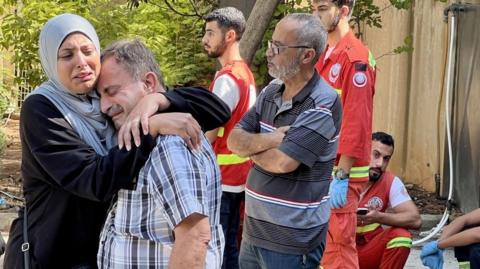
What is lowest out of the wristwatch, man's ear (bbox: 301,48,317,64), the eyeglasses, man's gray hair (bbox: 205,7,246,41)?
the wristwatch

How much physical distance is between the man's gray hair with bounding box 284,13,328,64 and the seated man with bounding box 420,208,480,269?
1.33 metres

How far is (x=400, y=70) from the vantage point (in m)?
9.75

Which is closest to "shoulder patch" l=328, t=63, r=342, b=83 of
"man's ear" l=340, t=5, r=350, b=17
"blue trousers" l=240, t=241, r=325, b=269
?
"man's ear" l=340, t=5, r=350, b=17

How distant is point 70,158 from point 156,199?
0.29 m

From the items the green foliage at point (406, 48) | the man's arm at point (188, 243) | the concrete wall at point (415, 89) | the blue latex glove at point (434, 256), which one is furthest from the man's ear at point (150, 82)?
the concrete wall at point (415, 89)

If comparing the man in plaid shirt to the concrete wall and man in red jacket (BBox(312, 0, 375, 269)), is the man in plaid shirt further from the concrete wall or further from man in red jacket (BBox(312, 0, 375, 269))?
the concrete wall

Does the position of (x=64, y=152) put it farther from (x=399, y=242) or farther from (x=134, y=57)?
(x=399, y=242)

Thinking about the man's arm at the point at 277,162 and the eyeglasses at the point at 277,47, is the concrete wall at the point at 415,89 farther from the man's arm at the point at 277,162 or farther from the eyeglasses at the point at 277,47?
the man's arm at the point at 277,162

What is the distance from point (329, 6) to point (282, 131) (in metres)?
1.09

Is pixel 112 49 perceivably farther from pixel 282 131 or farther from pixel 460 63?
pixel 460 63

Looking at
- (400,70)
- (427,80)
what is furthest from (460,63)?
(400,70)

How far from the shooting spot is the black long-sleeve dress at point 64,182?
2.47 metres

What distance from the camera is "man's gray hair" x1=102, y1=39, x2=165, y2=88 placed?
260 cm

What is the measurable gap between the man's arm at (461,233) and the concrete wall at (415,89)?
3948 millimetres
